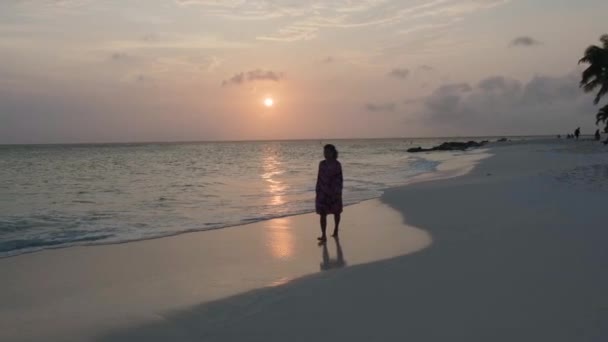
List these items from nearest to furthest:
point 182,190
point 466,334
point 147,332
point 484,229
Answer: point 466,334
point 147,332
point 484,229
point 182,190

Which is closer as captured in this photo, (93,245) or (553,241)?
(553,241)

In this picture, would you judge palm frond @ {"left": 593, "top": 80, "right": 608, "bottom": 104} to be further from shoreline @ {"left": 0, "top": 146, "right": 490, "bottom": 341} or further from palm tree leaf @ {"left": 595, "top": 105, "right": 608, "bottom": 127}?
shoreline @ {"left": 0, "top": 146, "right": 490, "bottom": 341}

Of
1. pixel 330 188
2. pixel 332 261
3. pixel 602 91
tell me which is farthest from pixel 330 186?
pixel 602 91

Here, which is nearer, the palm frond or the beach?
the beach

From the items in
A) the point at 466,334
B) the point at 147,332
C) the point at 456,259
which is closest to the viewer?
the point at 466,334

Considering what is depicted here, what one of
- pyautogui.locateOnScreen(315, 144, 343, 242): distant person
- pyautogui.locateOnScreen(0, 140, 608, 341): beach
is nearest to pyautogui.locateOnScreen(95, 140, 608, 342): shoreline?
pyautogui.locateOnScreen(0, 140, 608, 341): beach

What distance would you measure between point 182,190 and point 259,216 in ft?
25.5

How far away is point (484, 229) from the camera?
28.3 ft

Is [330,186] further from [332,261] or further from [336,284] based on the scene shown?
[336,284]

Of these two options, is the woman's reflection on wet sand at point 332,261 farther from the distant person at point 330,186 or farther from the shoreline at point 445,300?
the distant person at point 330,186

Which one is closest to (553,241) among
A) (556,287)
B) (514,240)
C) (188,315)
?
(514,240)

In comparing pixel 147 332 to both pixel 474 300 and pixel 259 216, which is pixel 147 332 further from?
pixel 259 216

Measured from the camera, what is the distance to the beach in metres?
4.34

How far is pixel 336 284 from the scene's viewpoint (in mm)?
5648
